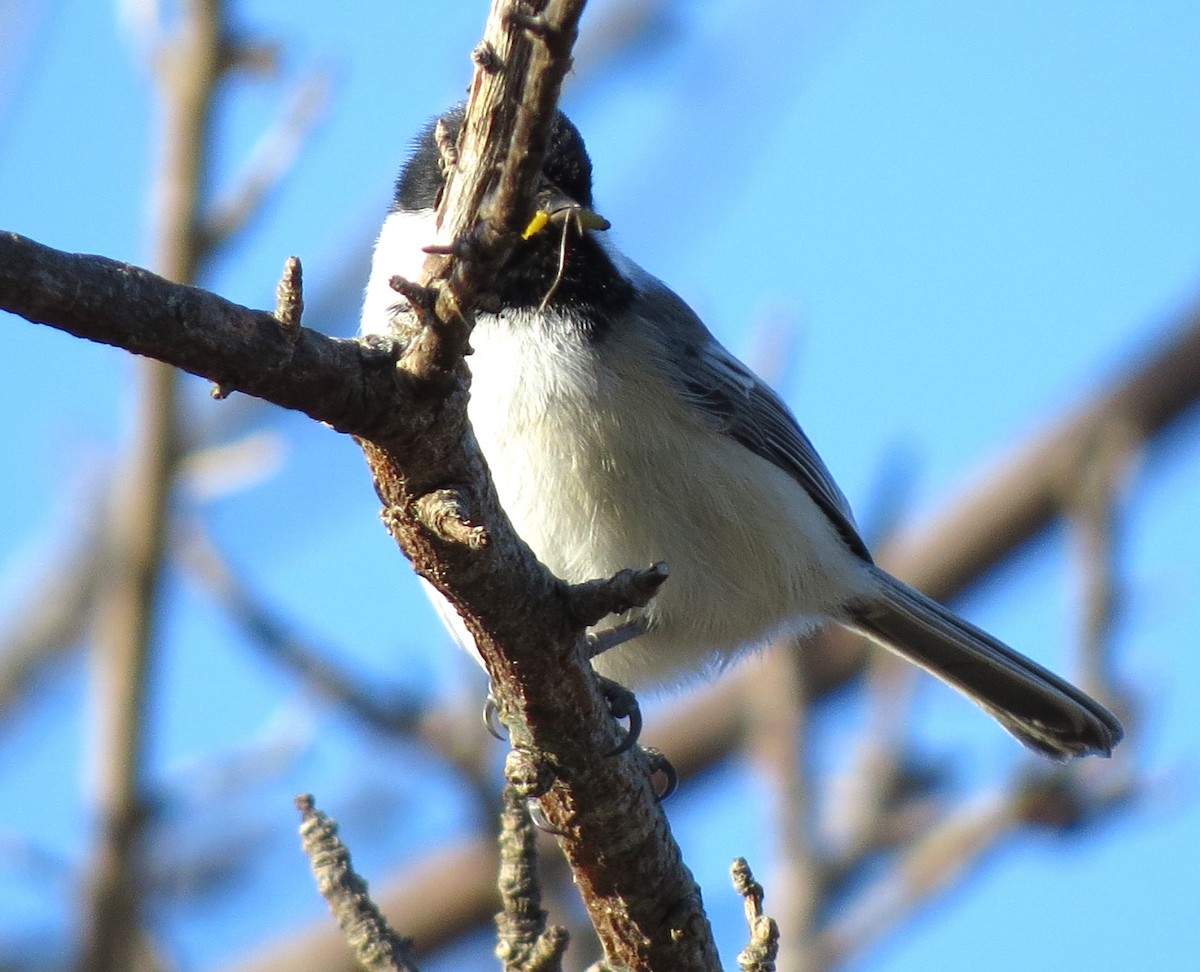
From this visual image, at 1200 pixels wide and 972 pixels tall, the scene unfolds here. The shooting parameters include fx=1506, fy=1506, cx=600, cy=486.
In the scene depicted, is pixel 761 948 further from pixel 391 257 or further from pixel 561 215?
pixel 391 257

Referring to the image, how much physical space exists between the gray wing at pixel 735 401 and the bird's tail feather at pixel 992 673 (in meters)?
0.15

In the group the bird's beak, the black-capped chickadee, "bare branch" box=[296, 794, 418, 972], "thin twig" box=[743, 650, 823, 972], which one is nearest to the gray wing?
the black-capped chickadee

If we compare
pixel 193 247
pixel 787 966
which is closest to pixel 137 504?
pixel 193 247

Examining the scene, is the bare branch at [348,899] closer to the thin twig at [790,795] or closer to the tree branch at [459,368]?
the tree branch at [459,368]

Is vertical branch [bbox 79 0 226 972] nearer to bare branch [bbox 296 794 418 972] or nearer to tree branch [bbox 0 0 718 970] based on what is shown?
bare branch [bbox 296 794 418 972]

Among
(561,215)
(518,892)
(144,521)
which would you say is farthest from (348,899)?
(144,521)

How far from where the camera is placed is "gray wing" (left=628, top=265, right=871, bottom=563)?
9.30ft

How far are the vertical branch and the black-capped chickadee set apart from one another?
31.1 inches

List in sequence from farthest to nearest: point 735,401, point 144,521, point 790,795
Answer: point 790,795, point 144,521, point 735,401

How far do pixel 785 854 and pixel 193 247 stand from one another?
199 cm

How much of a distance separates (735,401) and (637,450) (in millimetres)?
414

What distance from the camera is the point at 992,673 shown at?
11.0ft

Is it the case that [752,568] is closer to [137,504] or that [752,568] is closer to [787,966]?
[787,966]

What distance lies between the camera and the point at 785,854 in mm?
3607
